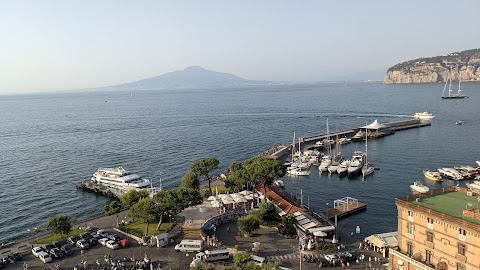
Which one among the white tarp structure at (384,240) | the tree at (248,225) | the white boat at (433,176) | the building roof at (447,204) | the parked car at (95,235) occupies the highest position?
the building roof at (447,204)

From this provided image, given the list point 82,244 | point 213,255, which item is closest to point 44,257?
point 82,244

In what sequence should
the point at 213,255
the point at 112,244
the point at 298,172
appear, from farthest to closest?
A: the point at 298,172 → the point at 112,244 → the point at 213,255

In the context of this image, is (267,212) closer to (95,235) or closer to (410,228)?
(410,228)

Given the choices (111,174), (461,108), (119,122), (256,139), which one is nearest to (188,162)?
(111,174)

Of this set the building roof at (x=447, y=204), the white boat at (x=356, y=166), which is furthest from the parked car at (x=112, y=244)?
the white boat at (x=356, y=166)

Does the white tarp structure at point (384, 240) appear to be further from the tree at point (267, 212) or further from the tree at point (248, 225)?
the tree at point (248, 225)

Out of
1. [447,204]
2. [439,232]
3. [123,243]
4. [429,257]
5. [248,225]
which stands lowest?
[123,243]

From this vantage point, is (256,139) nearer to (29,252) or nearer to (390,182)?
→ (390,182)
